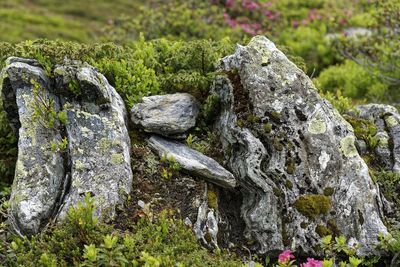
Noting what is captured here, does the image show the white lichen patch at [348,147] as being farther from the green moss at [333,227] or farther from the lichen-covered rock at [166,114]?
the lichen-covered rock at [166,114]

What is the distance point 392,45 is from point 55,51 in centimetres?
1227

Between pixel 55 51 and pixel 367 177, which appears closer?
pixel 367 177

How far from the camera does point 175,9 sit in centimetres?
2216

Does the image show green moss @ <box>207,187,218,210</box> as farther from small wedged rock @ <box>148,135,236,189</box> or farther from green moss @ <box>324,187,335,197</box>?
green moss @ <box>324,187,335,197</box>

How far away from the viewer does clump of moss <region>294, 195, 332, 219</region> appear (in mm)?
7191

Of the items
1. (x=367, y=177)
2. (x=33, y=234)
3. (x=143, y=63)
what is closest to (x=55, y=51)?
(x=143, y=63)

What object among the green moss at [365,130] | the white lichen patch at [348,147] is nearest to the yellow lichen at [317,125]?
the white lichen patch at [348,147]

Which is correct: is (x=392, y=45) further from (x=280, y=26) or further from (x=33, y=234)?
(x=33, y=234)

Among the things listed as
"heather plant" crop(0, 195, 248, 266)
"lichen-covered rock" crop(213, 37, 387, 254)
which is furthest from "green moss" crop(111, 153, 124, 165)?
"lichen-covered rock" crop(213, 37, 387, 254)

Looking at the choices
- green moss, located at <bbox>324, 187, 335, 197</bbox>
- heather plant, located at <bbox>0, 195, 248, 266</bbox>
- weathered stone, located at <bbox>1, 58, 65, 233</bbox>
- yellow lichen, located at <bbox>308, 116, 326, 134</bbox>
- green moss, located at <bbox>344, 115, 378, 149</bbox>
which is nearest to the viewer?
heather plant, located at <bbox>0, 195, 248, 266</bbox>

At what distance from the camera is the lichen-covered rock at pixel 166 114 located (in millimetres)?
8164

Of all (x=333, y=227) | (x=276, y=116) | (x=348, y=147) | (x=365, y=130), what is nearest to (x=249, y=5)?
(x=365, y=130)

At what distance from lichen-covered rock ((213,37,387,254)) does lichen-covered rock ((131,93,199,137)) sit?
62 centimetres

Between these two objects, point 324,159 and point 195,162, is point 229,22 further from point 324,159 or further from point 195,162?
point 324,159
